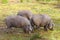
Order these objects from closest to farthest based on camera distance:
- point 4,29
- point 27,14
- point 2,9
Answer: point 4,29, point 27,14, point 2,9

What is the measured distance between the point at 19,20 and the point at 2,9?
16.4 ft

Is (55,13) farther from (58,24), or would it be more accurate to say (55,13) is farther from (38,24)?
(38,24)

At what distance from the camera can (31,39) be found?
701cm

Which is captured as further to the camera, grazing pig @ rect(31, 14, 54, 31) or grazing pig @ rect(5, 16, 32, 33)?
grazing pig @ rect(31, 14, 54, 31)

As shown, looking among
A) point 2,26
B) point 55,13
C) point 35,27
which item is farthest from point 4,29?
point 55,13

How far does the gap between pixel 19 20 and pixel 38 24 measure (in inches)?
26.4

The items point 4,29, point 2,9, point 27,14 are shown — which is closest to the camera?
point 4,29

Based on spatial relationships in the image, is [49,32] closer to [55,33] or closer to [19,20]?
[55,33]

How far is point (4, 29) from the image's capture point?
8359mm

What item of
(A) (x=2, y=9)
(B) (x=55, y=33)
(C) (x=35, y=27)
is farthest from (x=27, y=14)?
(A) (x=2, y=9)

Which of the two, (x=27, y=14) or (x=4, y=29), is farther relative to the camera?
(x=27, y=14)

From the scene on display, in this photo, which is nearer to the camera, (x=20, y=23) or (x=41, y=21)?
(x=20, y=23)

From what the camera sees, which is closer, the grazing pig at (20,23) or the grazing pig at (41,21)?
the grazing pig at (20,23)

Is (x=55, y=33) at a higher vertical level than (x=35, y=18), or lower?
lower
